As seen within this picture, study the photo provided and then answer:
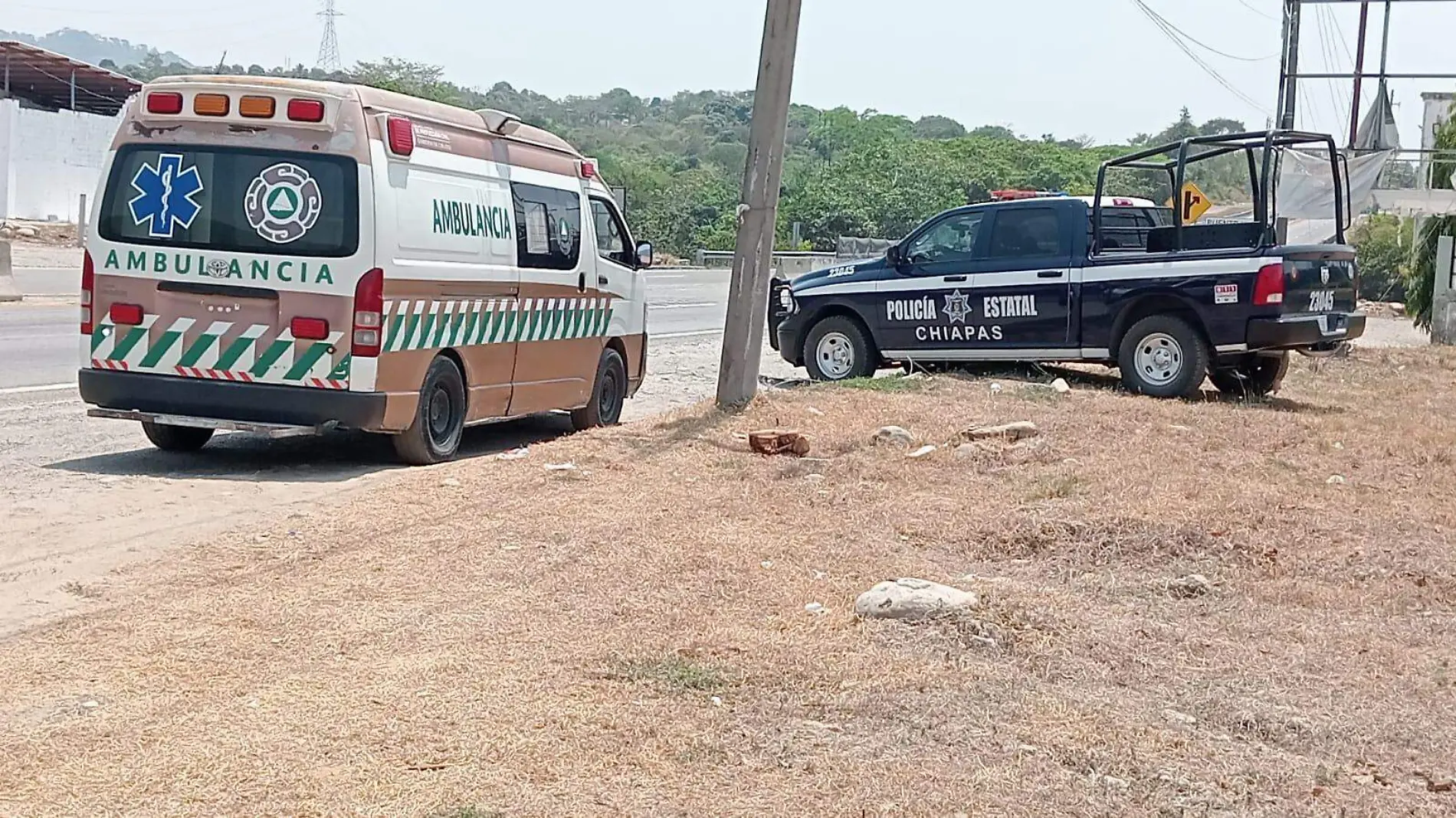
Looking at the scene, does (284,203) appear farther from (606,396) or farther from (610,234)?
(606,396)

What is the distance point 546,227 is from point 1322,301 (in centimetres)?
670

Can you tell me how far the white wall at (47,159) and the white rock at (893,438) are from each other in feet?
137

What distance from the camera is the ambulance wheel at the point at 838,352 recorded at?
15.7 metres

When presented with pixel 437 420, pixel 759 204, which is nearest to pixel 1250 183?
pixel 759 204

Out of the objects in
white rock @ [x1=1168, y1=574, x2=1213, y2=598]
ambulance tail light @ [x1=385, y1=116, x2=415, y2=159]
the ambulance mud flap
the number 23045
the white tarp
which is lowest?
the ambulance mud flap

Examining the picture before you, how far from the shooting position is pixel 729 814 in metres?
4.20

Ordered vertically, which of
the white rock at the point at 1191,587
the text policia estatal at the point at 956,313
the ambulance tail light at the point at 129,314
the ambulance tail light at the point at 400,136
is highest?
the ambulance tail light at the point at 400,136

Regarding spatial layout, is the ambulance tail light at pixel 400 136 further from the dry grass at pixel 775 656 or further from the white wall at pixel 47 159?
the white wall at pixel 47 159

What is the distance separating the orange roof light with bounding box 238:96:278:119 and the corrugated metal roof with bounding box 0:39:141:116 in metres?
43.8

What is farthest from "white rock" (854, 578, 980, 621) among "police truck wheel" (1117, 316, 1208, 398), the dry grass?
"police truck wheel" (1117, 316, 1208, 398)

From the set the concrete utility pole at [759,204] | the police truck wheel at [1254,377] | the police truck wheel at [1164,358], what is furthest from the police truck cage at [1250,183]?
the concrete utility pole at [759,204]

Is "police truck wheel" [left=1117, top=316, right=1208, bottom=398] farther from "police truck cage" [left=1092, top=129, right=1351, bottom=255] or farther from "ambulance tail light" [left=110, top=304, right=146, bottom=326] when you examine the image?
"ambulance tail light" [left=110, top=304, right=146, bottom=326]

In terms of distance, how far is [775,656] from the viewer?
5578mm

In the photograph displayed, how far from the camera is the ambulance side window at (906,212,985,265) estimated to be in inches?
591
